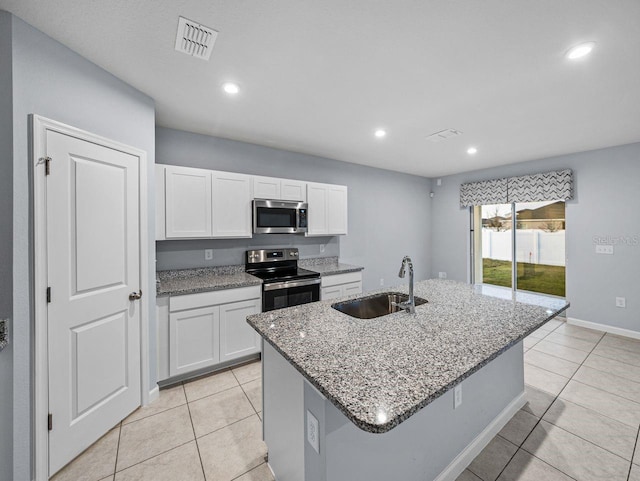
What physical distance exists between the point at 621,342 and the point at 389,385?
4.39m

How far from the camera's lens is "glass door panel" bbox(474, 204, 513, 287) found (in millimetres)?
4934

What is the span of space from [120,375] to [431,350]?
7.24ft

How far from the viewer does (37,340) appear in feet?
5.03

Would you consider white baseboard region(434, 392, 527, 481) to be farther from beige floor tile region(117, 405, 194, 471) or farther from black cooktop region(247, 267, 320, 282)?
black cooktop region(247, 267, 320, 282)

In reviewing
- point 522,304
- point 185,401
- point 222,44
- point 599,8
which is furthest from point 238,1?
point 185,401

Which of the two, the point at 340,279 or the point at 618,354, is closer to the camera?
the point at 618,354

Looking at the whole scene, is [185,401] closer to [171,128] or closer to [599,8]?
[171,128]

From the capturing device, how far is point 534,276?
186 inches

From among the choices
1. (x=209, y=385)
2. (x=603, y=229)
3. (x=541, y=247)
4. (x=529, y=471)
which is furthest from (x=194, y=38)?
(x=541, y=247)

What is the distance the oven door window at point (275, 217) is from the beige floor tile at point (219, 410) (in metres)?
1.74

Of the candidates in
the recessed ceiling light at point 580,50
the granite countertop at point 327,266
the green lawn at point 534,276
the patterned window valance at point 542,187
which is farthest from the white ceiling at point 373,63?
the green lawn at point 534,276

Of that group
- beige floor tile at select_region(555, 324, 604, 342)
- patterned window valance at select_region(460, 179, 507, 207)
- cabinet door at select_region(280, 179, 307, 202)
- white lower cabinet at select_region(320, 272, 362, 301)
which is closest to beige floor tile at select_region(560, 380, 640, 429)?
beige floor tile at select_region(555, 324, 604, 342)

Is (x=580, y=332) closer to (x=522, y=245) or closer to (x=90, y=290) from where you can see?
(x=522, y=245)

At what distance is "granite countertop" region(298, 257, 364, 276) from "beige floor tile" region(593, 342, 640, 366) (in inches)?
113
